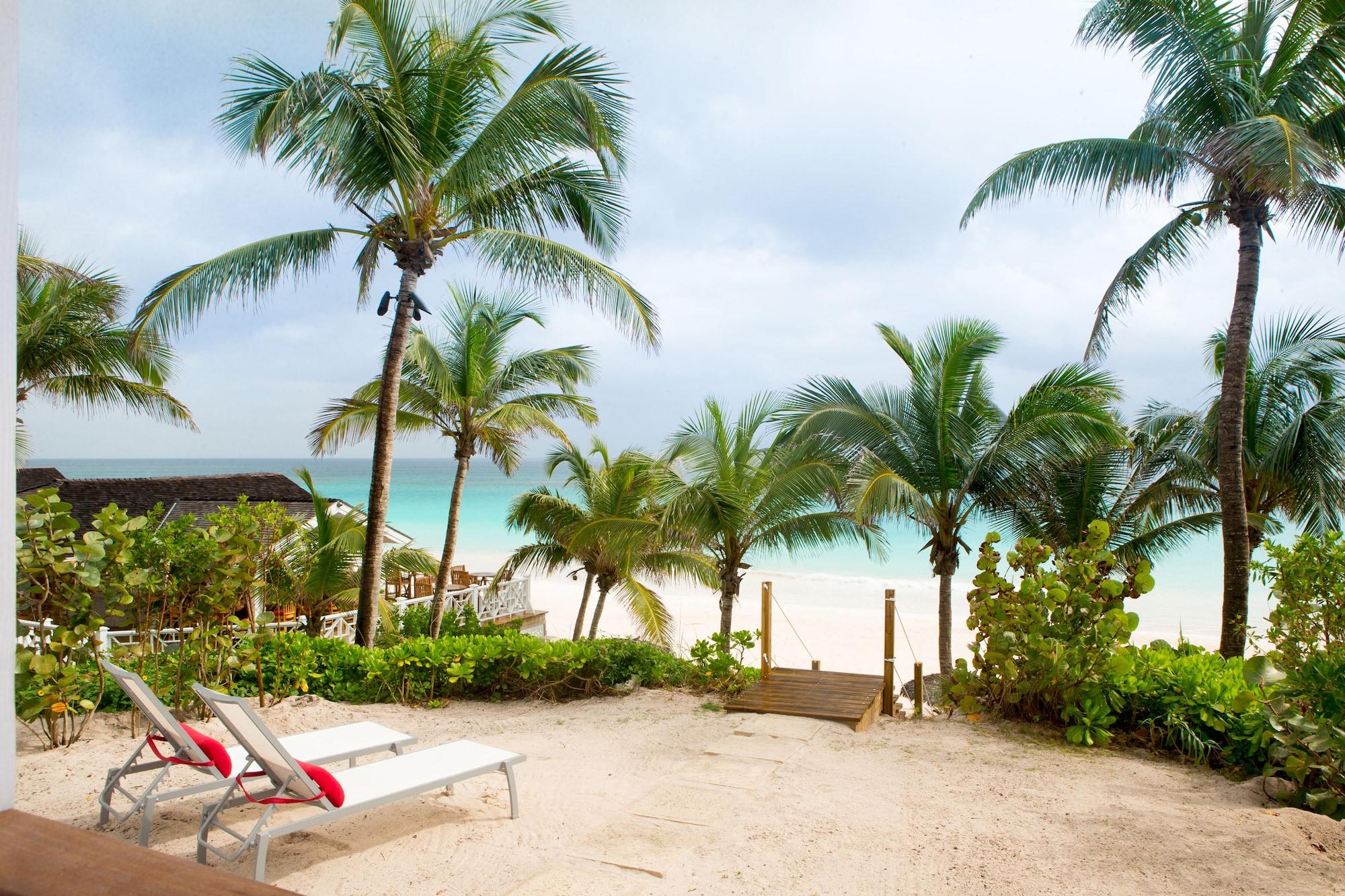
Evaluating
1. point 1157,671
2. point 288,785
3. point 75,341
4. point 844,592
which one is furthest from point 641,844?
point 844,592

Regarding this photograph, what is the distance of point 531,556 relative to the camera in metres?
15.4

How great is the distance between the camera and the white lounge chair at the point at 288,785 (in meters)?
3.77

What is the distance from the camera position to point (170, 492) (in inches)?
763

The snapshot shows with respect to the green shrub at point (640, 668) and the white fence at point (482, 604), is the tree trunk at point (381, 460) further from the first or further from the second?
the white fence at point (482, 604)

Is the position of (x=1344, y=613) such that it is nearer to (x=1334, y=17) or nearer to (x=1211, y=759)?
(x=1211, y=759)

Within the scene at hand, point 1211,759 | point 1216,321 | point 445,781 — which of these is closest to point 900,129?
point 1211,759

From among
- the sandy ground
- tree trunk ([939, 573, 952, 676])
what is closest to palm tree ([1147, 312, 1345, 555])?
tree trunk ([939, 573, 952, 676])

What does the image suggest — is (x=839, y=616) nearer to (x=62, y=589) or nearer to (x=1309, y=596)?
(x=1309, y=596)

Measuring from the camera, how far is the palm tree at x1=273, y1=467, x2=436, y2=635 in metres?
12.4

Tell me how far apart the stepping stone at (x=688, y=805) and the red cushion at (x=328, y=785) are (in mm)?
1682

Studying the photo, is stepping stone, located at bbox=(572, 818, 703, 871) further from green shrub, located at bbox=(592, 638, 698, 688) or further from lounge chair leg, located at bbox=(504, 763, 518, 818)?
green shrub, located at bbox=(592, 638, 698, 688)

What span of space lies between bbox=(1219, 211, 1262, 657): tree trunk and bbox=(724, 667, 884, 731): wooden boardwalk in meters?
4.37

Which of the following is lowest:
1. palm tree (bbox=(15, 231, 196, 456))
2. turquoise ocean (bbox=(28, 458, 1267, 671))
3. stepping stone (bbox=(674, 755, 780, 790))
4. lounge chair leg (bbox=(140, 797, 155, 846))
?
turquoise ocean (bbox=(28, 458, 1267, 671))

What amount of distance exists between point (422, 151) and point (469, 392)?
5246 mm
